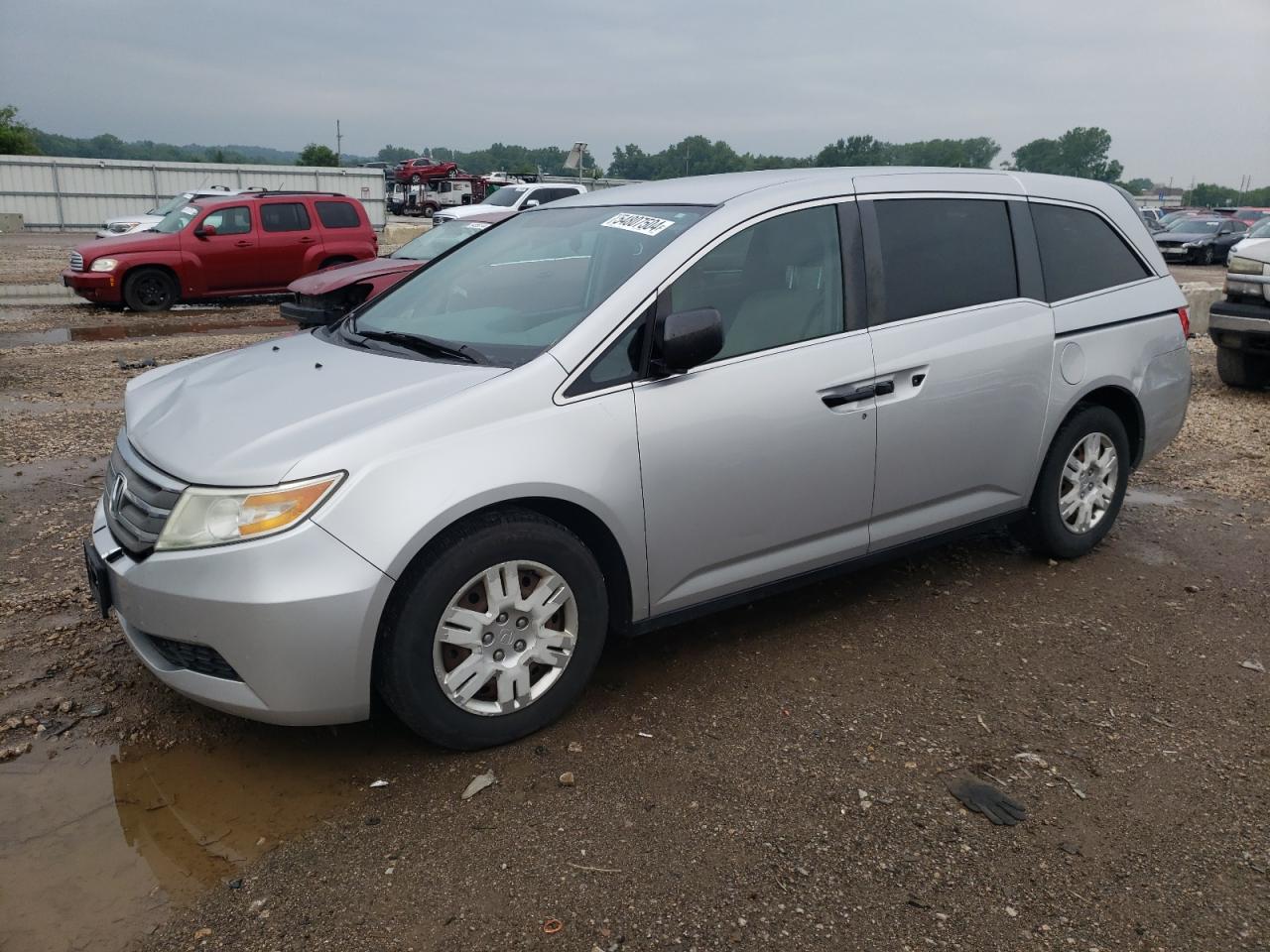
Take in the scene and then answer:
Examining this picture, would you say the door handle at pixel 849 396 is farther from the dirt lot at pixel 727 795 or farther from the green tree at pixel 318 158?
the green tree at pixel 318 158

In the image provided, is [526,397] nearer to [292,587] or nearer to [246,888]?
[292,587]

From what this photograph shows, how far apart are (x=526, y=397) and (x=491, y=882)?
1.43 metres

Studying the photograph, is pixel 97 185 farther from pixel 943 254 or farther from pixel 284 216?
pixel 943 254

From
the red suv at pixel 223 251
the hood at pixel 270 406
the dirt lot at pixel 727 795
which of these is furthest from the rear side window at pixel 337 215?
the hood at pixel 270 406

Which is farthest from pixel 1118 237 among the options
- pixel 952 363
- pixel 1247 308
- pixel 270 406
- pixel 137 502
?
pixel 1247 308


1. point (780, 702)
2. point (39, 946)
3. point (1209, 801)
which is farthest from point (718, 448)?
point (39, 946)

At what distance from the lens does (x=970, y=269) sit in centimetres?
439

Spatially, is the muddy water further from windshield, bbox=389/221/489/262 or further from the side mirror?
windshield, bbox=389/221/489/262

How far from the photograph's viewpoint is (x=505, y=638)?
3209 millimetres

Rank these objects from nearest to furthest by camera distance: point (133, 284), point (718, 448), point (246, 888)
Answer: point (246, 888) < point (718, 448) < point (133, 284)

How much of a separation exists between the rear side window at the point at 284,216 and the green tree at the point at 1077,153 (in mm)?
87074

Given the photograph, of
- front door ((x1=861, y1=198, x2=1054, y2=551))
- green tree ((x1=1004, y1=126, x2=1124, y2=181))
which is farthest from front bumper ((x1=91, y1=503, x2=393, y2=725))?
green tree ((x1=1004, y1=126, x2=1124, y2=181))

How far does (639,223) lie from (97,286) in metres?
13.2

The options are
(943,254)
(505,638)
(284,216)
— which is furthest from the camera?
(284,216)
